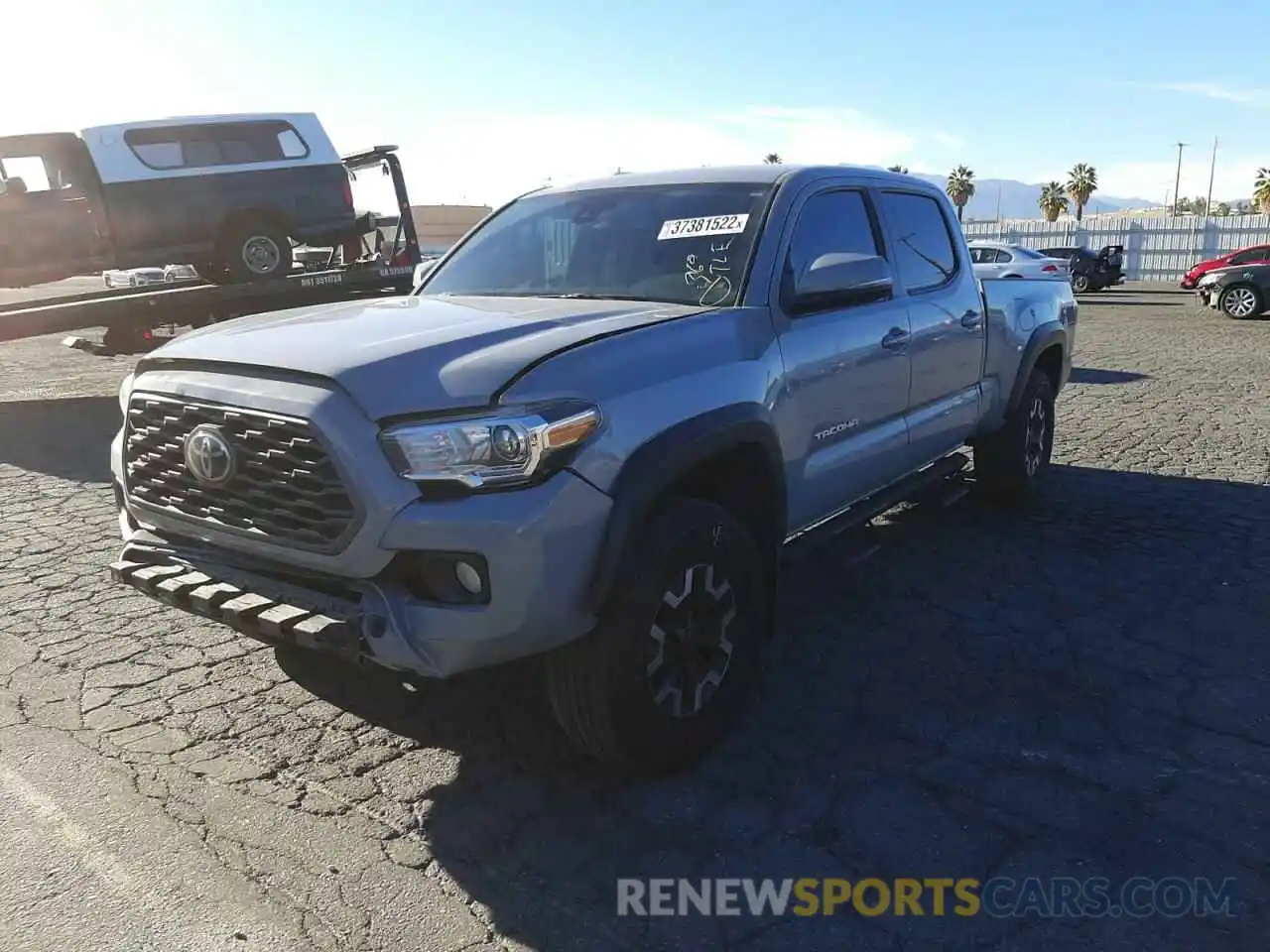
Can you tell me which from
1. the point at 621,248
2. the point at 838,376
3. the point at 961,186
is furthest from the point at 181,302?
the point at 961,186

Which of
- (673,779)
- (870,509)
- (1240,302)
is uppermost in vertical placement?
(870,509)

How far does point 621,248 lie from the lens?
3916 mm

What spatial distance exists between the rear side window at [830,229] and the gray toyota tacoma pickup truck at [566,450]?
0.05 ft

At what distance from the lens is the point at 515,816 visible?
294cm

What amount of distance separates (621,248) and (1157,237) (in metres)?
36.9

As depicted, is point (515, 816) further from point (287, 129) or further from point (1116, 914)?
point (287, 129)

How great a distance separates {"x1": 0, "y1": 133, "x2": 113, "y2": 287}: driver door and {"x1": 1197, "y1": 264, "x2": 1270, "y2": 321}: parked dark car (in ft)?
64.4

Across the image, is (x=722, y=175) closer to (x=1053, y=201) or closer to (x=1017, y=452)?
(x=1017, y=452)

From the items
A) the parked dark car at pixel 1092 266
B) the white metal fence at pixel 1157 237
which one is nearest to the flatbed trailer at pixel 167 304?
the parked dark car at pixel 1092 266

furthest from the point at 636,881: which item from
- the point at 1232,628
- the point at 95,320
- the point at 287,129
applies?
the point at 287,129

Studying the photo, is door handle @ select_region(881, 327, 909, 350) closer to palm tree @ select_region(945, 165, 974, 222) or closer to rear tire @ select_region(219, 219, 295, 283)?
rear tire @ select_region(219, 219, 295, 283)

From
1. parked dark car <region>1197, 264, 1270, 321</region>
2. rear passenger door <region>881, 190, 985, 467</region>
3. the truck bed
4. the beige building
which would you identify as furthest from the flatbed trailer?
the beige building

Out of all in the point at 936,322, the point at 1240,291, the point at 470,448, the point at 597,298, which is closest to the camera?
the point at 470,448

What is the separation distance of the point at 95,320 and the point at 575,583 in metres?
9.30
